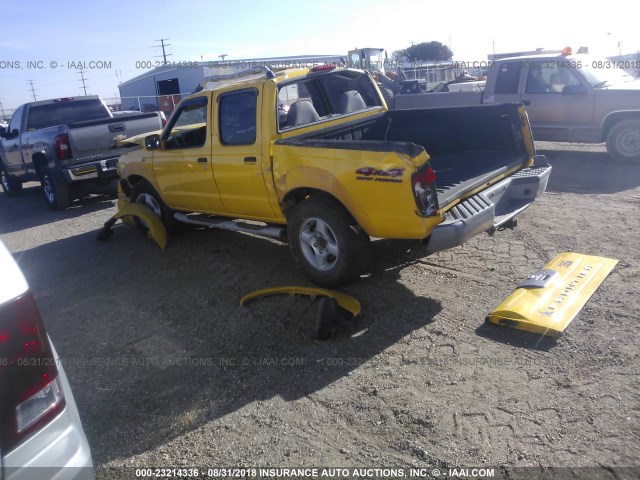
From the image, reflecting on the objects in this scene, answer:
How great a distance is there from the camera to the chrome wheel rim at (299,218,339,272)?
4.96 m

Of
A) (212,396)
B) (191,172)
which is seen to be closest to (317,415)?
(212,396)

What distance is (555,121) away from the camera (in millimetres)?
10805

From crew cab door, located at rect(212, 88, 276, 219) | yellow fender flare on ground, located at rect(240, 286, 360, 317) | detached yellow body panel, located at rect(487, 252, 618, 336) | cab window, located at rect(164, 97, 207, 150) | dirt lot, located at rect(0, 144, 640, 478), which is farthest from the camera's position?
cab window, located at rect(164, 97, 207, 150)

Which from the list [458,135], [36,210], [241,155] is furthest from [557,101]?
[36,210]

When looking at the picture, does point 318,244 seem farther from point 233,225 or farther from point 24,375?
point 24,375

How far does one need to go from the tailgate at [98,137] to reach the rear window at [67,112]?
1937mm

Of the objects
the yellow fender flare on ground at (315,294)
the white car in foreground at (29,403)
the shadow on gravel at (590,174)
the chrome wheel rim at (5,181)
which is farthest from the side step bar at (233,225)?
the chrome wheel rim at (5,181)

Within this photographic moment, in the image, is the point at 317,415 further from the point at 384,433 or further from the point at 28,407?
the point at 28,407

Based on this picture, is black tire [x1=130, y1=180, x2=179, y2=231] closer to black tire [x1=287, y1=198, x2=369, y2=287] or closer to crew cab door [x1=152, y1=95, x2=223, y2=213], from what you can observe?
crew cab door [x1=152, y1=95, x2=223, y2=213]

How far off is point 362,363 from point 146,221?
164 inches

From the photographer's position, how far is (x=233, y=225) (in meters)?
6.11

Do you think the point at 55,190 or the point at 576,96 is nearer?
the point at 55,190

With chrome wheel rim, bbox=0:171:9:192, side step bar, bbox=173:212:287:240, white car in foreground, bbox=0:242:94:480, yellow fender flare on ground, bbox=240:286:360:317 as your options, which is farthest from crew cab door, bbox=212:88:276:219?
chrome wheel rim, bbox=0:171:9:192

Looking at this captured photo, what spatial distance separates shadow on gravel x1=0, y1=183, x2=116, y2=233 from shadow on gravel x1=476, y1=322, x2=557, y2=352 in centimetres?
785
